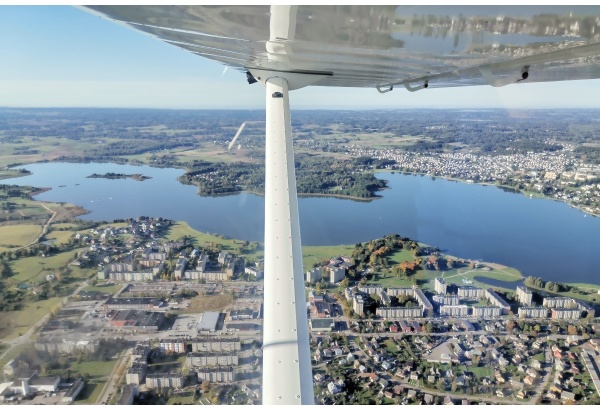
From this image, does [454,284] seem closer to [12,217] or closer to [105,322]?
[105,322]

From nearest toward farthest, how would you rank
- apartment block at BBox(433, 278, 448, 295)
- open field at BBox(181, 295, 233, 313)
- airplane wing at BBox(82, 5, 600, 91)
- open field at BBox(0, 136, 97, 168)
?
airplane wing at BBox(82, 5, 600, 91)
open field at BBox(181, 295, 233, 313)
apartment block at BBox(433, 278, 448, 295)
open field at BBox(0, 136, 97, 168)

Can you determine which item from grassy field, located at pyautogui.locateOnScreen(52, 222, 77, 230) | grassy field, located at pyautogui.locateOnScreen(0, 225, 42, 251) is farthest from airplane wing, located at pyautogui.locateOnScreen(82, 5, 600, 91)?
grassy field, located at pyautogui.locateOnScreen(52, 222, 77, 230)

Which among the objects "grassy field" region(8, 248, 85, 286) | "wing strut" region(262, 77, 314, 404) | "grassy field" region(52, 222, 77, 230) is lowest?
"grassy field" region(8, 248, 85, 286)

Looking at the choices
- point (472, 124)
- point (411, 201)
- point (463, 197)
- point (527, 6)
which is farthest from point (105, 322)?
point (472, 124)

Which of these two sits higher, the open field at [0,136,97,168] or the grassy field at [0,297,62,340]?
the open field at [0,136,97,168]

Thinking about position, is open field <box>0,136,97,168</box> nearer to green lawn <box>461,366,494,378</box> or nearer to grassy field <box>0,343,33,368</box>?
grassy field <box>0,343,33,368</box>

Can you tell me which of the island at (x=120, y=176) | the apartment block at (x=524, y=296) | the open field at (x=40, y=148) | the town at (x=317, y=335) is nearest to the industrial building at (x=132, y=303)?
the town at (x=317, y=335)

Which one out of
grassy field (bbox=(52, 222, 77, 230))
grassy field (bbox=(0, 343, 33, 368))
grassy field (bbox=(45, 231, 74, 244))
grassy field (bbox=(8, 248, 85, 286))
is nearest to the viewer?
grassy field (bbox=(0, 343, 33, 368))

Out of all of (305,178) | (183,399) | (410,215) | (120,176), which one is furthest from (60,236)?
(410,215)
